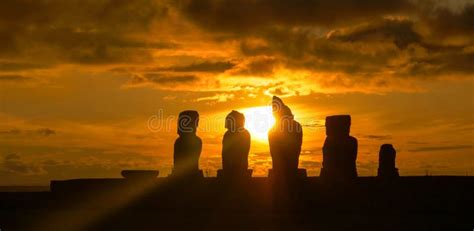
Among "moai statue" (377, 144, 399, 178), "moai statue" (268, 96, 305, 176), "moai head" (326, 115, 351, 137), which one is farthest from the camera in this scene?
"moai statue" (377, 144, 399, 178)

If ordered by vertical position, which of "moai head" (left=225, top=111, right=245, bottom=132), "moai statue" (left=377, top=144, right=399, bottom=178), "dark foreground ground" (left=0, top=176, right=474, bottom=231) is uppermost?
"moai head" (left=225, top=111, right=245, bottom=132)

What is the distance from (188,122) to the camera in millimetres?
38281

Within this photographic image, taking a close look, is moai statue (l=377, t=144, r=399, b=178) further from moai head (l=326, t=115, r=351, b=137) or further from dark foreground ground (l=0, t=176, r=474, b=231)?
dark foreground ground (l=0, t=176, r=474, b=231)

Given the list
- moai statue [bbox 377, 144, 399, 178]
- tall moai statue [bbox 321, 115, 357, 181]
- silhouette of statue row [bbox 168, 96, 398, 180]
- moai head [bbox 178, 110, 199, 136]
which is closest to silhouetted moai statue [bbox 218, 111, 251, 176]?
silhouette of statue row [bbox 168, 96, 398, 180]

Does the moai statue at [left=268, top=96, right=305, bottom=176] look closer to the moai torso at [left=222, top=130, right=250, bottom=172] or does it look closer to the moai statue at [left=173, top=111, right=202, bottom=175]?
the moai torso at [left=222, top=130, right=250, bottom=172]

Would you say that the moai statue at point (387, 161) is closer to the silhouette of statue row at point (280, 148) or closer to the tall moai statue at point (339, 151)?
the silhouette of statue row at point (280, 148)

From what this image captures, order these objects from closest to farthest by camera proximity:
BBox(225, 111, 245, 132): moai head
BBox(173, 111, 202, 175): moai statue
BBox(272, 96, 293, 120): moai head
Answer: BBox(272, 96, 293, 120): moai head, BBox(225, 111, 245, 132): moai head, BBox(173, 111, 202, 175): moai statue

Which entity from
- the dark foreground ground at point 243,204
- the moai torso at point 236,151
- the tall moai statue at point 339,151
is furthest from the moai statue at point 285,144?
the tall moai statue at point 339,151

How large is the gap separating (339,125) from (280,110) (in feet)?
11.3

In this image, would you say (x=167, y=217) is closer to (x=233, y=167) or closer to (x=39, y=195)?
(x=233, y=167)

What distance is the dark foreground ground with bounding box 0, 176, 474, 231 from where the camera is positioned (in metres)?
30.0

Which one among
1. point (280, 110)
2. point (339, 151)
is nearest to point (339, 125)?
point (339, 151)

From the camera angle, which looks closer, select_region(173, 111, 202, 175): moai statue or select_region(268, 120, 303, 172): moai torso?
select_region(268, 120, 303, 172): moai torso

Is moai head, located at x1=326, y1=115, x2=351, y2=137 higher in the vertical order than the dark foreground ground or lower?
higher
